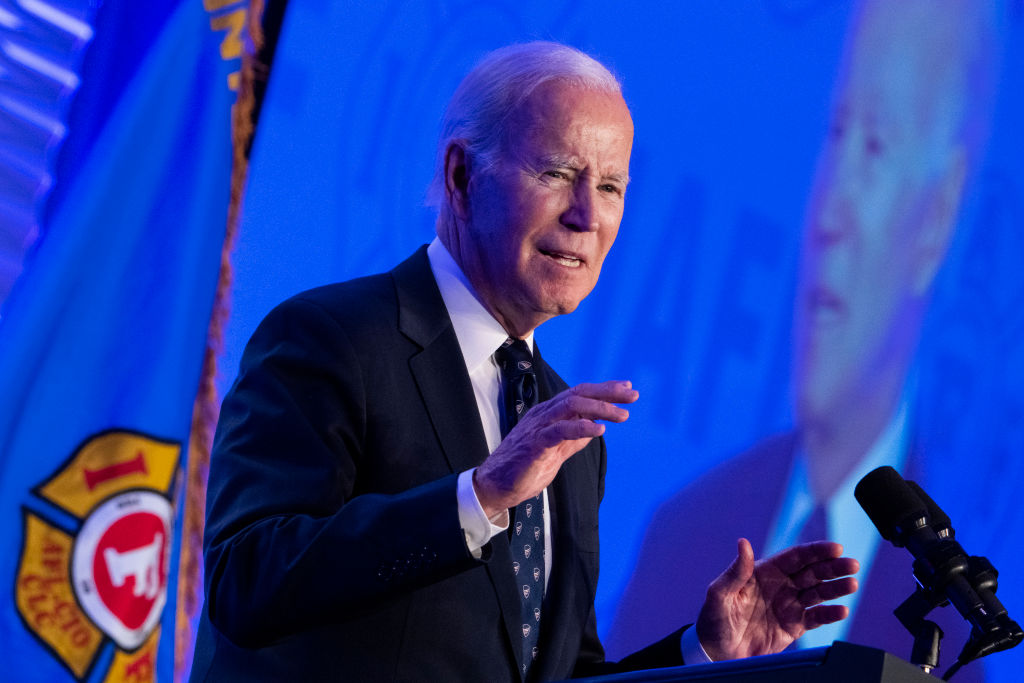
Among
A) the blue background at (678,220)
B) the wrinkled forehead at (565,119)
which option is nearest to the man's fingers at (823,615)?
the wrinkled forehead at (565,119)

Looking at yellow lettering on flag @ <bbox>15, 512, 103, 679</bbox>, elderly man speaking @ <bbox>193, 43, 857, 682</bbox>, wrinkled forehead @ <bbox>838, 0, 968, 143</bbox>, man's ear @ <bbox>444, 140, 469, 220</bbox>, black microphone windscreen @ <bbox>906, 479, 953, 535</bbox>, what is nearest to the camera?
elderly man speaking @ <bbox>193, 43, 857, 682</bbox>

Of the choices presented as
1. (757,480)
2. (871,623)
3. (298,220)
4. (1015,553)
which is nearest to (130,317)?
(298,220)

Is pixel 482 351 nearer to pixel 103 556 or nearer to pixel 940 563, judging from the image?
pixel 940 563

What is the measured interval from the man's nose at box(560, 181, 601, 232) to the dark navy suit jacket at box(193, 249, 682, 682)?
24cm

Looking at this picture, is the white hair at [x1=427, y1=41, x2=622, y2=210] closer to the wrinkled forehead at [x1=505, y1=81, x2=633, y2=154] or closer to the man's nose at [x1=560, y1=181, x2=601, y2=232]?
the wrinkled forehead at [x1=505, y1=81, x2=633, y2=154]

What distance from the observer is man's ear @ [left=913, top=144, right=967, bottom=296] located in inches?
104

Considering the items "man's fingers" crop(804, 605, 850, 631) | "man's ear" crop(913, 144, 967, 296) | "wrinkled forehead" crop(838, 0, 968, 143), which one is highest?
"wrinkled forehead" crop(838, 0, 968, 143)

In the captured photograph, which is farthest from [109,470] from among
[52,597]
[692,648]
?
[692,648]

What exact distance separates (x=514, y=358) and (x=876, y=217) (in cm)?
136

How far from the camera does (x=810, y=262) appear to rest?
267cm

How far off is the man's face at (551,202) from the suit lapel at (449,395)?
0.42 feet

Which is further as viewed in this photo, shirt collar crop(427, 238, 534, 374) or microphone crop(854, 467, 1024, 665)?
shirt collar crop(427, 238, 534, 374)

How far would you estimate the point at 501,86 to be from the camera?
173 centimetres

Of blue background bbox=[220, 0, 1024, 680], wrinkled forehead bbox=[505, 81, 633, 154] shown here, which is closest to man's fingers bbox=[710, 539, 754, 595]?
wrinkled forehead bbox=[505, 81, 633, 154]
